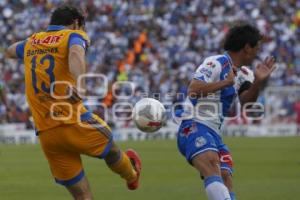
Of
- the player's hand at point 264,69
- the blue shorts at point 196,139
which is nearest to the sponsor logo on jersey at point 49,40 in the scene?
the blue shorts at point 196,139

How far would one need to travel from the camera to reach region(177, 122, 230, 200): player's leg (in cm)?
825

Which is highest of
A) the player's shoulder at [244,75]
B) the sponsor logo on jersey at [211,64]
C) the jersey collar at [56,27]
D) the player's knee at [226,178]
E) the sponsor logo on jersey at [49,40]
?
the jersey collar at [56,27]

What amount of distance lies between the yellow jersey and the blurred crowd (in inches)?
903

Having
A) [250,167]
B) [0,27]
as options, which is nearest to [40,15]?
[0,27]

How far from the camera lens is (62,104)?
26.7ft

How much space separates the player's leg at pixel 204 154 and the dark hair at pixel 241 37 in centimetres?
98

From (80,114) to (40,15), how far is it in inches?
1153

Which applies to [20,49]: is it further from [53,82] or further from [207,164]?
[207,164]

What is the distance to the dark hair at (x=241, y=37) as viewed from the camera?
8.86m

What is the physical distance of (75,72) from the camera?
7.67 meters

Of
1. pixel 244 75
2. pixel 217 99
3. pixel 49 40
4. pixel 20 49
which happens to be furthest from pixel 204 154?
pixel 20 49

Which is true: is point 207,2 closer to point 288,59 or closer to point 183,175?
point 288,59

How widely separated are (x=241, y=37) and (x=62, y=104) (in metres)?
2.18

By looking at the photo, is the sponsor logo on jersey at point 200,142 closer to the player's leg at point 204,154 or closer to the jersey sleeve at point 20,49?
the player's leg at point 204,154
